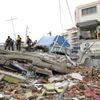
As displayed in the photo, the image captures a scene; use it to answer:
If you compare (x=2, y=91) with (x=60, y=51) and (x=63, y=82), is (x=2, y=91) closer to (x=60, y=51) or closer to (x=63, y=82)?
(x=63, y=82)

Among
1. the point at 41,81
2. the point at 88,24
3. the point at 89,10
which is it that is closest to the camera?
the point at 41,81

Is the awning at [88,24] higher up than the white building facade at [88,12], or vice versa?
the white building facade at [88,12]

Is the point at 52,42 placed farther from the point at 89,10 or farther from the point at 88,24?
the point at 89,10

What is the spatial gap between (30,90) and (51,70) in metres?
3.15

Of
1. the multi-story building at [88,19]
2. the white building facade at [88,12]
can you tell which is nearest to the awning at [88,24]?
the multi-story building at [88,19]

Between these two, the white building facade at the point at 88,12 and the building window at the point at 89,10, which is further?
the building window at the point at 89,10

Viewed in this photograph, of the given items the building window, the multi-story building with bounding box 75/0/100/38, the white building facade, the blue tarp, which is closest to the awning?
the multi-story building with bounding box 75/0/100/38

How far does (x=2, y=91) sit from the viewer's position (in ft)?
34.1

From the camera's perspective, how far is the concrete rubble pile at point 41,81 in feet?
32.0

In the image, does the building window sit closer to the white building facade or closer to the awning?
the white building facade

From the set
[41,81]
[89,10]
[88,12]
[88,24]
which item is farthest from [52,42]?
[41,81]

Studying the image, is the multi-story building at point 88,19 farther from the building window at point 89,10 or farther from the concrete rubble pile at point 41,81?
the concrete rubble pile at point 41,81

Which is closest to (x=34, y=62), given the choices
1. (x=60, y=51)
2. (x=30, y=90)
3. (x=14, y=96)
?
(x=30, y=90)

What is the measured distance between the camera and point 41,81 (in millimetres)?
12234
